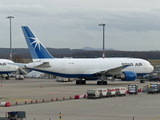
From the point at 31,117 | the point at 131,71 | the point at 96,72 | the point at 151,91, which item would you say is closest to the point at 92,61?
the point at 96,72

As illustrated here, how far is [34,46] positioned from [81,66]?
810cm

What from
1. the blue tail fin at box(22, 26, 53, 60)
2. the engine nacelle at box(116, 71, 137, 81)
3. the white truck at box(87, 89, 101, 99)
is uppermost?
the blue tail fin at box(22, 26, 53, 60)

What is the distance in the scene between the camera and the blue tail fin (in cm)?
5541

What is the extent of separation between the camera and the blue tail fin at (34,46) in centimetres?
5541

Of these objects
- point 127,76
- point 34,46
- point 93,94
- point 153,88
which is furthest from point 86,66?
point 93,94

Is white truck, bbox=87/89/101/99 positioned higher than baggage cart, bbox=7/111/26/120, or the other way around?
white truck, bbox=87/89/101/99

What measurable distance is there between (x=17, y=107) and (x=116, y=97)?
11.5m

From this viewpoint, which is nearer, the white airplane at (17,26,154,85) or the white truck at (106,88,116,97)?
the white truck at (106,88,116,97)

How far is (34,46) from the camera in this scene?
5559 centimetres

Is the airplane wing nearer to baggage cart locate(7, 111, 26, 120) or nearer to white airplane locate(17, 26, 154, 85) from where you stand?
white airplane locate(17, 26, 154, 85)

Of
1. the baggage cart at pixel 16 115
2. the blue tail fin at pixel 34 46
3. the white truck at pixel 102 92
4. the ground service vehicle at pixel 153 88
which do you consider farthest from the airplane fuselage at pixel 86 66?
the baggage cart at pixel 16 115

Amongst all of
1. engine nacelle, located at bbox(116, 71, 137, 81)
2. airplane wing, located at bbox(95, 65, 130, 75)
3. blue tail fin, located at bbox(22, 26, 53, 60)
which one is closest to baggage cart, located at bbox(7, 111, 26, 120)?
blue tail fin, located at bbox(22, 26, 53, 60)

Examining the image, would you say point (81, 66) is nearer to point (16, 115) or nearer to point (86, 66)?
point (86, 66)

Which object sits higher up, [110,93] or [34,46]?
[34,46]
